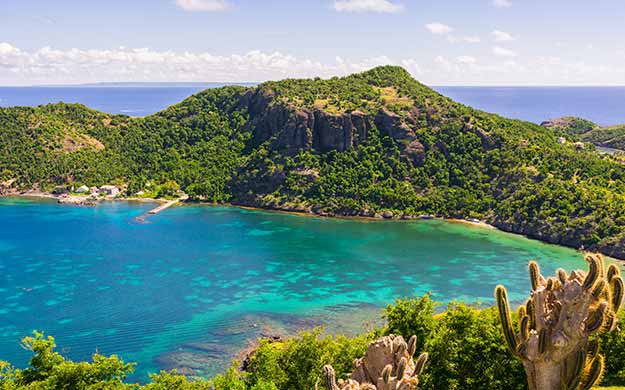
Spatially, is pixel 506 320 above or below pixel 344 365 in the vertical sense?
above

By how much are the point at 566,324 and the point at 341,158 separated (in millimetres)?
107561

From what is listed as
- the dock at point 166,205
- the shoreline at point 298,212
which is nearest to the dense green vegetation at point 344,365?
the shoreline at point 298,212

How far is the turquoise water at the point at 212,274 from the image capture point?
5828 cm

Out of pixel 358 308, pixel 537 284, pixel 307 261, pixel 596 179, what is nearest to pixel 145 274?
pixel 307 261

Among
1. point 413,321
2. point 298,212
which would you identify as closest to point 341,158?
point 298,212

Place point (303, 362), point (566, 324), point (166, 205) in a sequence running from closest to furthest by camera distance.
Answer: point (566, 324)
point (303, 362)
point (166, 205)

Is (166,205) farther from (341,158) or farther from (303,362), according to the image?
(303,362)

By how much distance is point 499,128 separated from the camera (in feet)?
431

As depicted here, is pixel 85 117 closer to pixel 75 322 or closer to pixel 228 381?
pixel 75 322

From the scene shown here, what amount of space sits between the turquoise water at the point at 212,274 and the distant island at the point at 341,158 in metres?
8.44

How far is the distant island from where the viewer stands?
105 m

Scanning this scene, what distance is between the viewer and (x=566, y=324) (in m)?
23.4

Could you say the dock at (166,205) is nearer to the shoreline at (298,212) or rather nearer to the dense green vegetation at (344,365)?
the shoreline at (298,212)

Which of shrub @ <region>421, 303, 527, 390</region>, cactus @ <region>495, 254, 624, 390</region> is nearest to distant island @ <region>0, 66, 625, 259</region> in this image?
shrub @ <region>421, 303, 527, 390</region>
